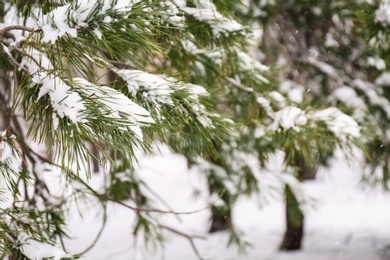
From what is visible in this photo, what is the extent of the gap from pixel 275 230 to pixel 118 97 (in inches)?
240

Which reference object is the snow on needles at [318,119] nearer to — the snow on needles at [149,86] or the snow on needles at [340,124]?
the snow on needles at [340,124]

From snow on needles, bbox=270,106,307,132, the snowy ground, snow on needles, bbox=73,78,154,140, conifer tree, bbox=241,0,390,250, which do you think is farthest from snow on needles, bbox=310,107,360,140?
the snowy ground

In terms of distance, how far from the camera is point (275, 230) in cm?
676

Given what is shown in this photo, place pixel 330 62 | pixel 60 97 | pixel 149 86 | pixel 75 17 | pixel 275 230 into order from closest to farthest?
pixel 75 17, pixel 60 97, pixel 149 86, pixel 330 62, pixel 275 230

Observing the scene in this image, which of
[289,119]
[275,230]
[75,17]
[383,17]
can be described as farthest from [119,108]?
[275,230]

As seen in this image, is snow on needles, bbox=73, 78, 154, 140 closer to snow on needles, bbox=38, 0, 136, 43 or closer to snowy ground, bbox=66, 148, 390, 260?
snow on needles, bbox=38, 0, 136, 43

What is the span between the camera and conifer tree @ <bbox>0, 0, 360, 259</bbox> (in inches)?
42.1

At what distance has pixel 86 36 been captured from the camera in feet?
3.47

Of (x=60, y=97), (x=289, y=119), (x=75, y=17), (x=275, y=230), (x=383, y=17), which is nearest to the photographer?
(x=75, y=17)

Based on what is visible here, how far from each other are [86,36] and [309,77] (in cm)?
381

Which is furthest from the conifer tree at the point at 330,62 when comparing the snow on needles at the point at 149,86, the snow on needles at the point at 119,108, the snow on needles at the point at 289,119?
the snow on needles at the point at 119,108

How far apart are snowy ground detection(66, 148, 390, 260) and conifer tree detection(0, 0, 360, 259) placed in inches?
87.3

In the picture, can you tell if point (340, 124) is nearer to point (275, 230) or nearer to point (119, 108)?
point (119, 108)

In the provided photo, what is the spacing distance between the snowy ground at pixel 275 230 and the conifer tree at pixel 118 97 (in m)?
2.22
